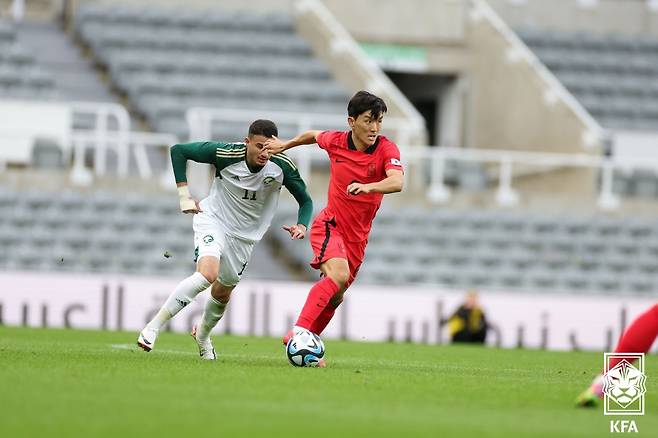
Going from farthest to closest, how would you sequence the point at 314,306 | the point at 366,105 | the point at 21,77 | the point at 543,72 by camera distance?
the point at 543,72
the point at 21,77
the point at 314,306
the point at 366,105

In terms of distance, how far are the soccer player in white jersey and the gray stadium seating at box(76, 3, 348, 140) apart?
12.6 meters

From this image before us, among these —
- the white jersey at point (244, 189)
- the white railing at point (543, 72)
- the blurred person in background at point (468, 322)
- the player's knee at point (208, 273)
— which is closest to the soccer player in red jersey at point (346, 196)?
the white jersey at point (244, 189)

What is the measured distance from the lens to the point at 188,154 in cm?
1117

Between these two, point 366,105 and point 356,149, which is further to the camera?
point 356,149

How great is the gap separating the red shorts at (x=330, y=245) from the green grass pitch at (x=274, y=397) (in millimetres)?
830

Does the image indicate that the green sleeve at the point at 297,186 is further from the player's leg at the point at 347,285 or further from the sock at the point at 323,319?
the sock at the point at 323,319

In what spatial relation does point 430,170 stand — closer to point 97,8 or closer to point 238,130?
point 238,130

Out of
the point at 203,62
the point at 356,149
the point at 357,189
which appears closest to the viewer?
the point at 357,189

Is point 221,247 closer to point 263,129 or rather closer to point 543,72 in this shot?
point 263,129

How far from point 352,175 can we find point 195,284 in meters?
1.45

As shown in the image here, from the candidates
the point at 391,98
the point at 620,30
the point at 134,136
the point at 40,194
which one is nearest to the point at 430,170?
the point at 391,98

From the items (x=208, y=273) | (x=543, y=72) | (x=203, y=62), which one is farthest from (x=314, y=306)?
(x=543, y=72)

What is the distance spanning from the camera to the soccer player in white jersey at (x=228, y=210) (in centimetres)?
1080

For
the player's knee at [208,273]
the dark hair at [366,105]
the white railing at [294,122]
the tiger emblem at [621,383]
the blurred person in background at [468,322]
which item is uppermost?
the white railing at [294,122]
